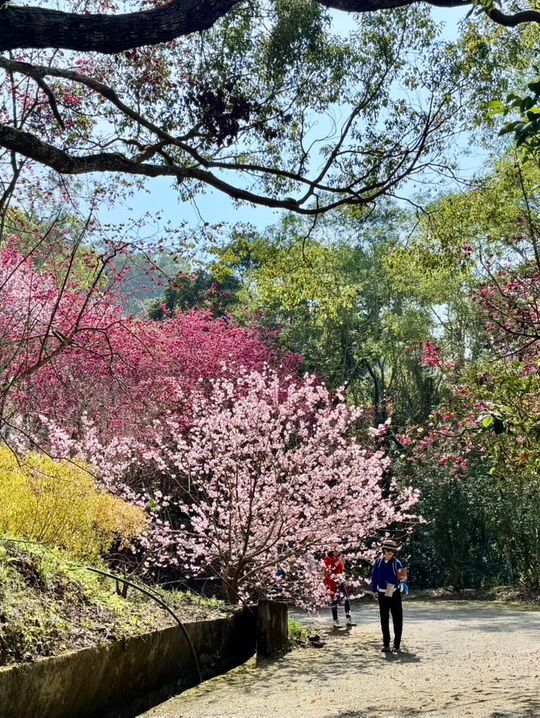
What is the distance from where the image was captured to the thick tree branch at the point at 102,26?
473 centimetres

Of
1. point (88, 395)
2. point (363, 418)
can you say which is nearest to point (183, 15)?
point (88, 395)

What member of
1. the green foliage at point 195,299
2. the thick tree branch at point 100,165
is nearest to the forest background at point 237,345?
the thick tree branch at point 100,165

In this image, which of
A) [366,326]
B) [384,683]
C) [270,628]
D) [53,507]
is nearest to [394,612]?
[270,628]

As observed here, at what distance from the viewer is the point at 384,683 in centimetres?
732

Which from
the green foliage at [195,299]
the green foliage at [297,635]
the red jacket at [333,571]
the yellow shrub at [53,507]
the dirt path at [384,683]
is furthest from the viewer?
the green foliage at [195,299]

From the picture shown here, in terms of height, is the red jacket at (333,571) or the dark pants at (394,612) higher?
the red jacket at (333,571)

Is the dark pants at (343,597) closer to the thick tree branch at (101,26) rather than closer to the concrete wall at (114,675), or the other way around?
the concrete wall at (114,675)

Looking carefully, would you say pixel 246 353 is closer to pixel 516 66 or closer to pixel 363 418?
pixel 363 418

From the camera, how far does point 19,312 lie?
14531 mm

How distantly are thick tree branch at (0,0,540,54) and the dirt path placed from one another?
4937 mm

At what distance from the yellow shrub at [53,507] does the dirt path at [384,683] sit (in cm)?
202

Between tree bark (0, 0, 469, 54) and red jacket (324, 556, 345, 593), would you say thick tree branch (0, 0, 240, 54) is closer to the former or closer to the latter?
tree bark (0, 0, 469, 54)

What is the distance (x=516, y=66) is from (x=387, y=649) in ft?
22.8

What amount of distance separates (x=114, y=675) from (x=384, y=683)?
276 centimetres
